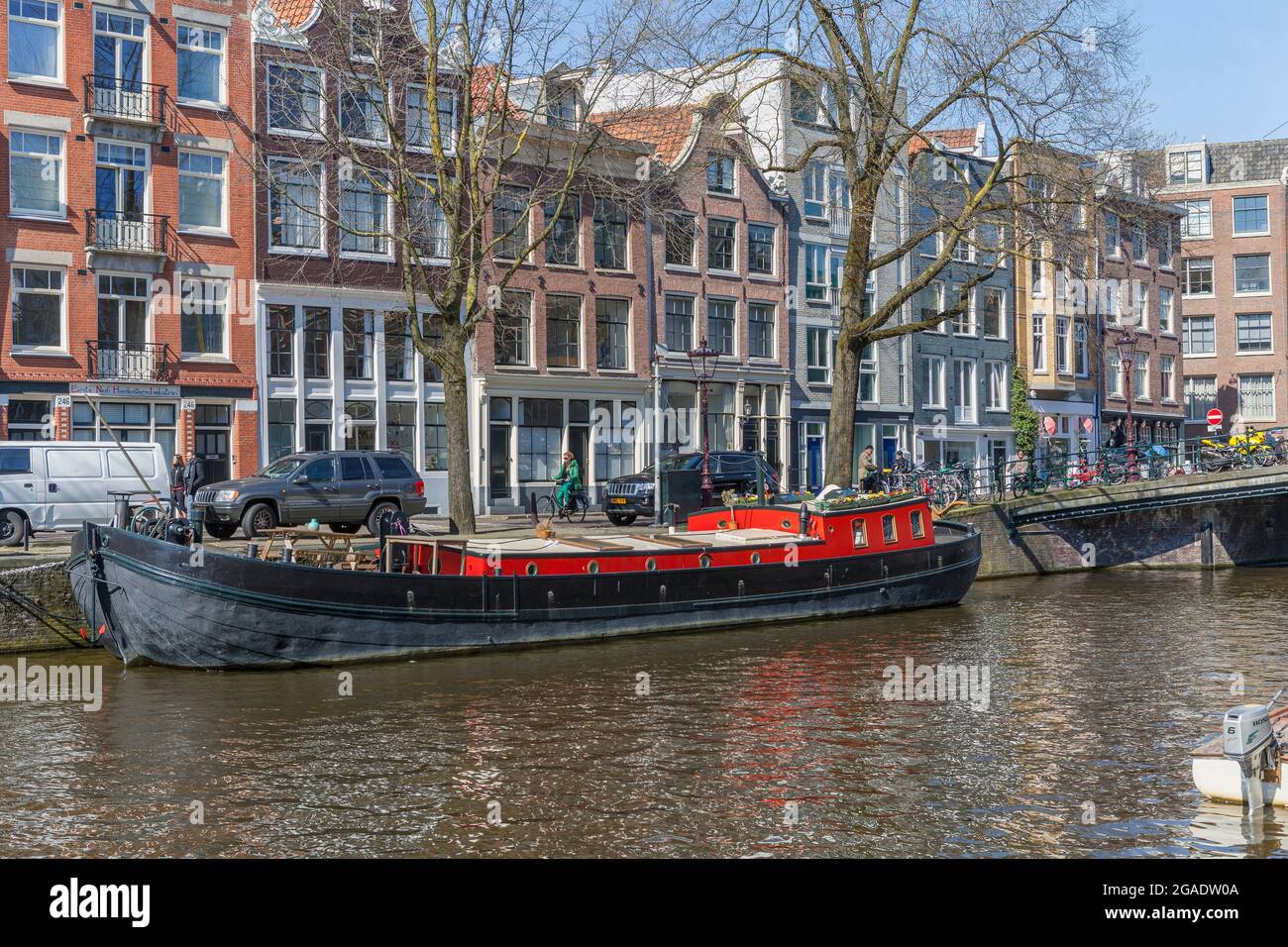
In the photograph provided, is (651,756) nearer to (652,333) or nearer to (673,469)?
(673,469)

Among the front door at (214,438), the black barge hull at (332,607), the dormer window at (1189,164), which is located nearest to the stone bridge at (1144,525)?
the black barge hull at (332,607)

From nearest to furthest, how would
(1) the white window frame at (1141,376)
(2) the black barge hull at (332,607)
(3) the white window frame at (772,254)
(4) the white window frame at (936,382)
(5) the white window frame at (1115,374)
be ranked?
1. (2) the black barge hull at (332,607)
2. (3) the white window frame at (772,254)
3. (4) the white window frame at (936,382)
4. (5) the white window frame at (1115,374)
5. (1) the white window frame at (1141,376)

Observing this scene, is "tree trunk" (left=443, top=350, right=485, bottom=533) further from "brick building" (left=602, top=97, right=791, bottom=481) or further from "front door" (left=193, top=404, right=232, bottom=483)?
"brick building" (left=602, top=97, right=791, bottom=481)

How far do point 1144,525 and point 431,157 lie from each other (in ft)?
74.6

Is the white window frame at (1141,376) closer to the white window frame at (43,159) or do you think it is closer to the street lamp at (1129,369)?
the street lamp at (1129,369)

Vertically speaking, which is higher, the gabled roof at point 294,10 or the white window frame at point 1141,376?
the gabled roof at point 294,10

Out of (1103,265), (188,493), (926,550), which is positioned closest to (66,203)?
(188,493)

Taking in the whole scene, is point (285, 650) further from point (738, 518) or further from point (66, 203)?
point (66, 203)

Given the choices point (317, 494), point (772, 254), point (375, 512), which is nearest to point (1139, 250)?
point (772, 254)

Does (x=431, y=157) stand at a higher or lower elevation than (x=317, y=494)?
higher

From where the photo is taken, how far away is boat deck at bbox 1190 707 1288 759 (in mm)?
12492

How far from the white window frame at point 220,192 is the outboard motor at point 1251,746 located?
106 feet

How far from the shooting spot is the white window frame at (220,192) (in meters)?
38.6

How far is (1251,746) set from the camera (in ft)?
39.7
